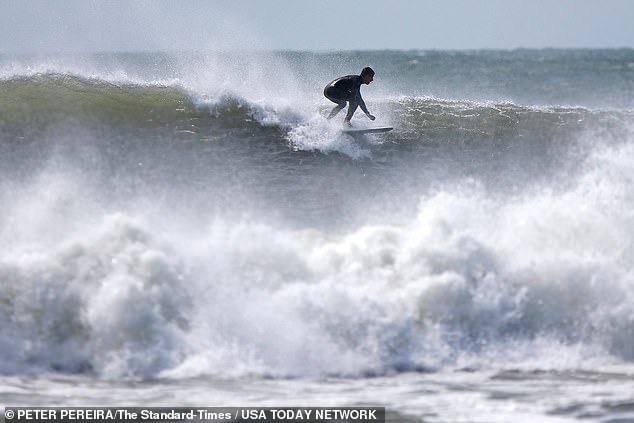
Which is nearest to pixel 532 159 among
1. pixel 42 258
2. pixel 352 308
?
pixel 352 308

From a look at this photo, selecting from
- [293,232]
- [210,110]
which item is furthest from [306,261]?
[210,110]

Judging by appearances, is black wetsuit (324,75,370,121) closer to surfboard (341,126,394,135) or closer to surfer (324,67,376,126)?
surfer (324,67,376,126)

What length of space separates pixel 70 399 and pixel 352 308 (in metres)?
3.23

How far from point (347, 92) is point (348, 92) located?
0.02m

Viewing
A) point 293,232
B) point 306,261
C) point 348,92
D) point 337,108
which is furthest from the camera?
point 337,108

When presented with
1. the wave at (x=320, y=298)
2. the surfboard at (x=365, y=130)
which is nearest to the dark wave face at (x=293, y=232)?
the wave at (x=320, y=298)

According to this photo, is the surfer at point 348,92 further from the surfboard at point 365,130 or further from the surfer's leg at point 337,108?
the surfboard at point 365,130

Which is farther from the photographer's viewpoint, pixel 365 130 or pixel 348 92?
pixel 365 130

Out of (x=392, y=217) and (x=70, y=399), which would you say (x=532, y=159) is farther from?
(x=70, y=399)

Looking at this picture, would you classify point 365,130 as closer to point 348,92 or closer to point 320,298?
point 348,92

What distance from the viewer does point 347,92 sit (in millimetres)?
15758

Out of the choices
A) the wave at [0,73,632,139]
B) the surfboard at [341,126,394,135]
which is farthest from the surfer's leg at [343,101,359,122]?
the wave at [0,73,632,139]

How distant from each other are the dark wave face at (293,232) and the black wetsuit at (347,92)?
15.6 inches

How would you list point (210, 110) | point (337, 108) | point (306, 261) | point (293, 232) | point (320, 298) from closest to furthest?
point (320, 298)
point (306, 261)
point (293, 232)
point (337, 108)
point (210, 110)
